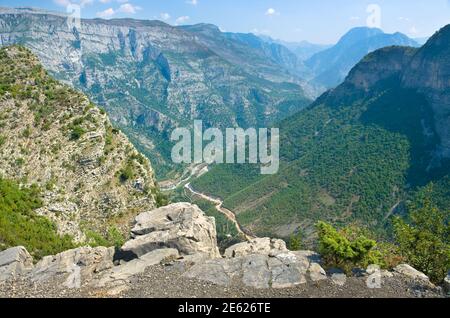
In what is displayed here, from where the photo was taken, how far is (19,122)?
5691 cm

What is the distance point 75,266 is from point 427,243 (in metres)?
28.0

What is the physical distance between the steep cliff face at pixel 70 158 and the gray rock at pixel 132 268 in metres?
21.2

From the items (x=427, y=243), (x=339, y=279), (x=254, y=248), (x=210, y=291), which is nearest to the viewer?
(x=210, y=291)

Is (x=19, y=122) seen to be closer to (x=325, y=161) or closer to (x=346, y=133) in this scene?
(x=325, y=161)

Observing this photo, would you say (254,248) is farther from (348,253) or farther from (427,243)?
(427,243)

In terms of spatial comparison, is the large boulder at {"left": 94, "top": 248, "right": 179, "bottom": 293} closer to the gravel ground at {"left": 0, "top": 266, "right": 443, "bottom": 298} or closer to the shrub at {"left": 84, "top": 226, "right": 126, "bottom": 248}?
the gravel ground at {"left": 0, "top": 266, "right": 443, "bottom": 298}

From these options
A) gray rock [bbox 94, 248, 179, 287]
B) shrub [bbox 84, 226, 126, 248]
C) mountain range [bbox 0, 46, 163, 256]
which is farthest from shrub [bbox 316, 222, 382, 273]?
mountain range [bbox 0, 46, 163, 256]

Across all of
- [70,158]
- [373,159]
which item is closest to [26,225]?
[70,158]

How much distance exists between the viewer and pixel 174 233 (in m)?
35.8

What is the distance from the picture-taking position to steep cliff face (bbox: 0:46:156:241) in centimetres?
5331

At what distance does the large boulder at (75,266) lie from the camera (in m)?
28.9

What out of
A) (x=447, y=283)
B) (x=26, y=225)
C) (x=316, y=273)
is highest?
(x=316, y=273)

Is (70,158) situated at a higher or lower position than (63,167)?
higher

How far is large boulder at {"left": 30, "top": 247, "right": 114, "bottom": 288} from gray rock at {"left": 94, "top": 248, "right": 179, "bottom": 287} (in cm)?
114
